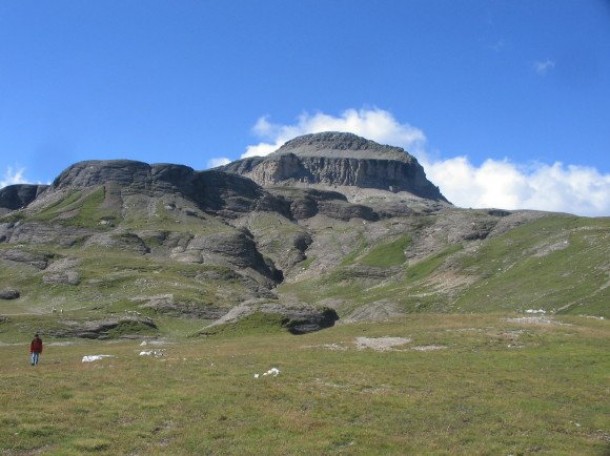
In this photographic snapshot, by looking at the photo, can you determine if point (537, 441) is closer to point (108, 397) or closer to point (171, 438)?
point (171, 438)

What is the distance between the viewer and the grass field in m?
23.1

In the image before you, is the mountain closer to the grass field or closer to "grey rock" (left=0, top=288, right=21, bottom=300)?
"grey rock" (left=0, top=288, right=21, bottom=300)

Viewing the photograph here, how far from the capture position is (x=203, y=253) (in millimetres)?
195375

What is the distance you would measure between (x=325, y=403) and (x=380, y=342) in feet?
84.3

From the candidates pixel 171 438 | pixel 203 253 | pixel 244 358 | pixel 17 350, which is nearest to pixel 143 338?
pixel 17 350

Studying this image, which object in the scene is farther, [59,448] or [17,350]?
[17,350]

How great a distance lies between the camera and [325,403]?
29.6 m

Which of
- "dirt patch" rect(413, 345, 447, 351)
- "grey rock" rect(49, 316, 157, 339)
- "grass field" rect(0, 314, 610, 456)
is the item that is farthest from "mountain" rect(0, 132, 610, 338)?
"grass field" rect(0, 314, 610, 456)

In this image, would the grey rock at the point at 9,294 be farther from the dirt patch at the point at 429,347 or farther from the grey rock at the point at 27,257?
the dirt patch at the point at 429,347

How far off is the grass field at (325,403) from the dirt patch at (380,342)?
1.69 metres

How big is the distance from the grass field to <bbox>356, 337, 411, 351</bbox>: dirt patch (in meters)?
1.69

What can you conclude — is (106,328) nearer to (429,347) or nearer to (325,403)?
(429,347)

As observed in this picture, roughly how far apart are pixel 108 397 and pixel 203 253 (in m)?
168

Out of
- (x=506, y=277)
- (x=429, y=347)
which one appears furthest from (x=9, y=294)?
(x=506, y=277)
